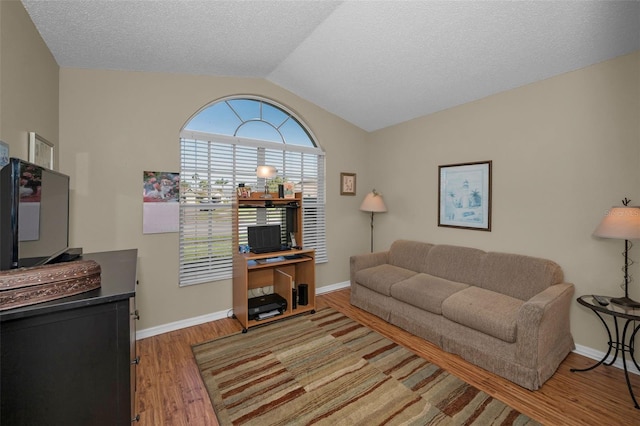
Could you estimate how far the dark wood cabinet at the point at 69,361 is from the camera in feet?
3.14

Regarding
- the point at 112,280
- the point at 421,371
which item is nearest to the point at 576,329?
the point at 421,371

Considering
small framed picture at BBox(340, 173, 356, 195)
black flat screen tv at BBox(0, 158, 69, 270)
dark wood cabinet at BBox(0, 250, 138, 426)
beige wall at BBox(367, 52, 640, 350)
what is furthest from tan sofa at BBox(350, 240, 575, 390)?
black flat screen tv at BBox(0, 158, 69, 270)

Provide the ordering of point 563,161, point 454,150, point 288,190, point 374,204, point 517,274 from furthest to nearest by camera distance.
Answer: point 374,204 → point 288,190 → point 454,150 → point 517,274 → point 563,161

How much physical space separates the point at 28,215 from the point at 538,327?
124 inches

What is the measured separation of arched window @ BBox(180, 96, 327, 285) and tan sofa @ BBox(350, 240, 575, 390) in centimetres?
170

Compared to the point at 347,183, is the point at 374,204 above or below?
below

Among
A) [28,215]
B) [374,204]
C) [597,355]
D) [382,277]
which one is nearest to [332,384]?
[382,277]

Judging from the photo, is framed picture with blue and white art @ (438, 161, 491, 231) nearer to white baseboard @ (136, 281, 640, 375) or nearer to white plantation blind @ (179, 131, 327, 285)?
white baseboard @ (136, 281, 640, 375)

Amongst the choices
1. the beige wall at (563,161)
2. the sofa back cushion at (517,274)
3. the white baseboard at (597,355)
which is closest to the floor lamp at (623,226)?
the beige wall at (563,161)

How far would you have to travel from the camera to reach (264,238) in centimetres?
326

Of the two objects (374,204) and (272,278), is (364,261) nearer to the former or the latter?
(374,204)

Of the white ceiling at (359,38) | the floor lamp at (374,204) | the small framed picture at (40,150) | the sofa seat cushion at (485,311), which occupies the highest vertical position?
the white ceiling at (359,38)

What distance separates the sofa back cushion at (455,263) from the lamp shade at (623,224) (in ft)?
3.57

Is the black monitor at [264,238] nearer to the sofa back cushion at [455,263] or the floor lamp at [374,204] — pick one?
the floor lamp at [374,204]
